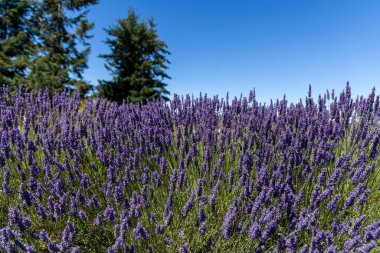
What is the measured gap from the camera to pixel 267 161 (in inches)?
106

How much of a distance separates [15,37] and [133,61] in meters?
8.39

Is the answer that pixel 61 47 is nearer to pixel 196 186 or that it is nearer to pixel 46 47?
pixel 46 47

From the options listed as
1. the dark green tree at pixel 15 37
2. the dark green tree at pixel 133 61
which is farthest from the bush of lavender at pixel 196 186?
the dark green tree at pixel 15 37

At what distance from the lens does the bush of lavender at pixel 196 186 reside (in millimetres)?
1952

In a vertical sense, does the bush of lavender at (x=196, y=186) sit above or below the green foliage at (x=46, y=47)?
below

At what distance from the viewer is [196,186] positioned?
7.91ft

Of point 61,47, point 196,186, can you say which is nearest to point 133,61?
point 61,47

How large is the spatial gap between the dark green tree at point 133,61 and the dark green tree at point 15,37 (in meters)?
4.87

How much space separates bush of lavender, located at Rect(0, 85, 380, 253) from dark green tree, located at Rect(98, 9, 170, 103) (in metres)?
13.3

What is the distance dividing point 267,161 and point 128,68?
52.6ft

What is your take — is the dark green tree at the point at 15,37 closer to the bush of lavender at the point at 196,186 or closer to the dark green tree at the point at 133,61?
the dark green tree at the point at 133,61

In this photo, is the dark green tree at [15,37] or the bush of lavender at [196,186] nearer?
the bush of lavender at [196,186]

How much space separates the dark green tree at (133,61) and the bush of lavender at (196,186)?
43.7ft

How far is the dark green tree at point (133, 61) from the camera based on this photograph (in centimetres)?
1711
